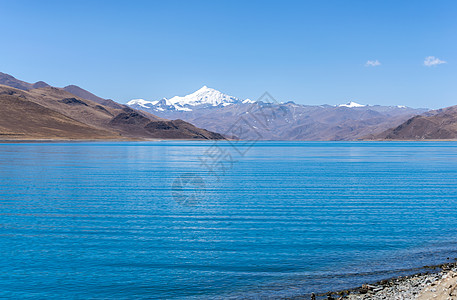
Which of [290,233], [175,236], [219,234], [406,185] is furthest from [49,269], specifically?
[406,185]

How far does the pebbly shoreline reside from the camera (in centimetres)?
1586

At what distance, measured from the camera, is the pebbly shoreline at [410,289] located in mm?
15864

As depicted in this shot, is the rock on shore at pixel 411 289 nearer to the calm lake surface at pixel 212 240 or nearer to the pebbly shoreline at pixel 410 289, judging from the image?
the pebbly shoreline at pixel 410 289

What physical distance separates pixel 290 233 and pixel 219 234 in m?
4.86

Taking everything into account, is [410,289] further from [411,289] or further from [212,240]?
[212,240]

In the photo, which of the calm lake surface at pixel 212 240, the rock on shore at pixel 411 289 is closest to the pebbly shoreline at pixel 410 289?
the rock on shore at pixel 411 289

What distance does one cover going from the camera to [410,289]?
18.6 metres

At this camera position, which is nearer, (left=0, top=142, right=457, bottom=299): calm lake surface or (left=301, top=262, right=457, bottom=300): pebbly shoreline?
(left=301, top=262, right=457, bottom=300): pebbly shoreline

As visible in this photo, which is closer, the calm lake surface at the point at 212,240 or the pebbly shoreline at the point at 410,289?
the pebbly shoreline at the point at 410,289

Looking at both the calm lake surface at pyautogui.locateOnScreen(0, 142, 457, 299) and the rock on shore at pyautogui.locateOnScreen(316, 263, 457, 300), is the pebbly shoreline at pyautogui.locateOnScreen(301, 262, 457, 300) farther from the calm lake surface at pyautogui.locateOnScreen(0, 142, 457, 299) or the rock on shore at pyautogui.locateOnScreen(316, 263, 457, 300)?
the calm lake surface at pyautogui.locateOnScreen(0, 142, 457, 299)

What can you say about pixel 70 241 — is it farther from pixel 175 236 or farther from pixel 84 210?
pixel 84 210

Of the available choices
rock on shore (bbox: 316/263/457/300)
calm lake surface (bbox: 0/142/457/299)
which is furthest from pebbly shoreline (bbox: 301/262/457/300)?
calm lake surface (bbox: 0/142/457/299)

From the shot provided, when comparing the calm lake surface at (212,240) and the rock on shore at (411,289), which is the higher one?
the rock on shore at (411,289)

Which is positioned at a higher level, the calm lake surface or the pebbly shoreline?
the pebbly shoreline
